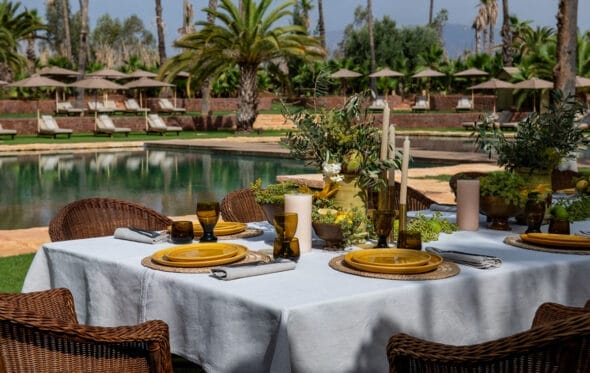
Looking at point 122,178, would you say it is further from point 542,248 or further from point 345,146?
point 542,248

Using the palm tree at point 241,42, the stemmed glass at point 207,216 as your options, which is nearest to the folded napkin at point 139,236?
the stemmed glass at point 207,216

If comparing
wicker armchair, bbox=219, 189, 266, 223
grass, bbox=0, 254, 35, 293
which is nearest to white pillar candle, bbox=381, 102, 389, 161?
wicker armchair, bbox=219, 189, 266, 223

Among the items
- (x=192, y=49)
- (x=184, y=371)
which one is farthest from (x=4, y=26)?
(x=184, y=371)

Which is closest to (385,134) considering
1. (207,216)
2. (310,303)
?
(207,216)

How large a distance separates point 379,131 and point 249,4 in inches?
870

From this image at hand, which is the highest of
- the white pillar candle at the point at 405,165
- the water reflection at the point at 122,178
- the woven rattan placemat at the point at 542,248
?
the white pillar candle at the point at 405,165

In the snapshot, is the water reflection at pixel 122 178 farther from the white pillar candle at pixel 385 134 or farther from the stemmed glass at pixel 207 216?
the white pillar candle at pixel 385 134

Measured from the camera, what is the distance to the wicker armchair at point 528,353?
1640mm

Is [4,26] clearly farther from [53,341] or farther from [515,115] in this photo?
[53,341]

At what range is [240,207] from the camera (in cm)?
430

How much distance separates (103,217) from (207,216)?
1.03m

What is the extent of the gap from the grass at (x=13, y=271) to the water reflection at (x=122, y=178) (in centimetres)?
291

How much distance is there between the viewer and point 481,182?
325 cm

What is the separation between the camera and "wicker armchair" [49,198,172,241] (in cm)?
373
